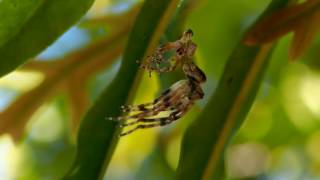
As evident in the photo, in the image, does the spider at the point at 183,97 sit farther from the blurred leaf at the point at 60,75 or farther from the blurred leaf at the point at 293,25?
the blurred leaf at the point at 60,75

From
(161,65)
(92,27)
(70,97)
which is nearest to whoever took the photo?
(161,65)

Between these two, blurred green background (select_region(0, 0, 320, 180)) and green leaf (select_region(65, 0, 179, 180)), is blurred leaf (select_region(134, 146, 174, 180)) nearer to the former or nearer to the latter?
blurred green background (select_region(0, 0, 320, 180))

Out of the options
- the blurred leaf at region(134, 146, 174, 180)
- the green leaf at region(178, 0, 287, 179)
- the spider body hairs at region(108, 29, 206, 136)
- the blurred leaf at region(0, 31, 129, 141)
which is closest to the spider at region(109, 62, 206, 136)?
the spider body hairs at region(108, 29, 206, 136)

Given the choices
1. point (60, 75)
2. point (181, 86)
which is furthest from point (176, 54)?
point (60, 75)

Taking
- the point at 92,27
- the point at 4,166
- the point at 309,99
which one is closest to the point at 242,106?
the point at 92,27

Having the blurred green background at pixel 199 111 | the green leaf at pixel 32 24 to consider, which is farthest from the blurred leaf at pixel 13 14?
the blurred green background at pixel 199 111

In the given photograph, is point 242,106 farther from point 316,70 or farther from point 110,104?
point 316,70

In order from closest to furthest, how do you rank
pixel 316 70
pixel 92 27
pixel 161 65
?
pixel 161 65 < pixel 92 27 < pixel 316 70

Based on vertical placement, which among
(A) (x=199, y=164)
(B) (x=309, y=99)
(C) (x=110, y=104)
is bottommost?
(A) (x=199, y=164)
